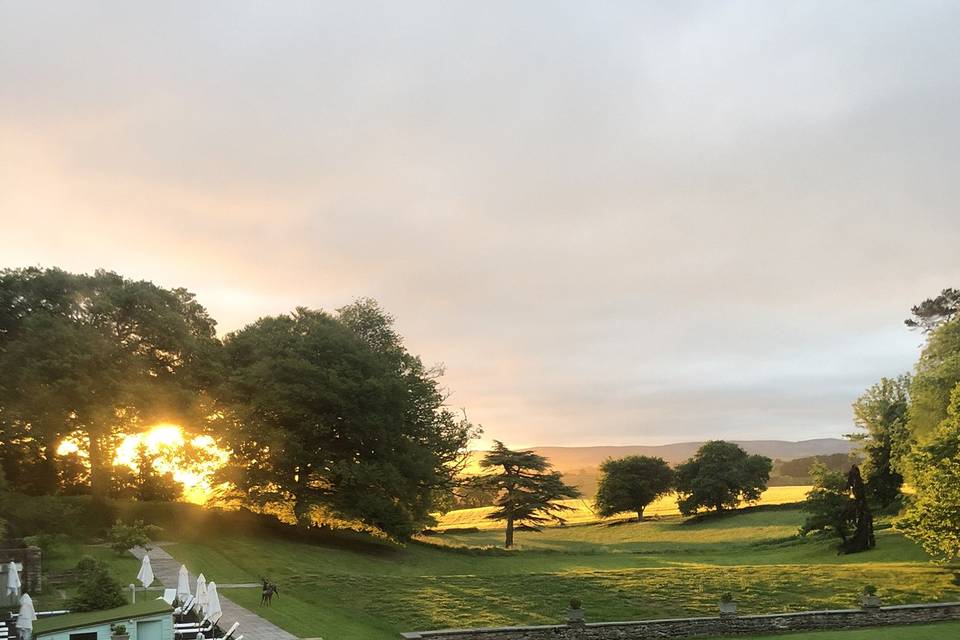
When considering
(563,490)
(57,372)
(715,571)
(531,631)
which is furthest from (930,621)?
(57,372)

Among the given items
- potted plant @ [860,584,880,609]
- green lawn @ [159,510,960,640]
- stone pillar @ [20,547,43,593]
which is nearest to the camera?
stone pillar @ [20,547,43,593]

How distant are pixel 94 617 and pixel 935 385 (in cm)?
4885

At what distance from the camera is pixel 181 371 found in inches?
1736

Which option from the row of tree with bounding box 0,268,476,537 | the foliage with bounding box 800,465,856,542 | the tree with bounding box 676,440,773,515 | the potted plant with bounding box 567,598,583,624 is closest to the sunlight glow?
the row of tree with bounding box 0,268,476,537

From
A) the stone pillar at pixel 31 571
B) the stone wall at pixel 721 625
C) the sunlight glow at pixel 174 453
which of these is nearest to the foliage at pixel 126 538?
the stone pillar at pixel 31 571

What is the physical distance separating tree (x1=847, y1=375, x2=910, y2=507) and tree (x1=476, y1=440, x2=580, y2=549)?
25.9 metres

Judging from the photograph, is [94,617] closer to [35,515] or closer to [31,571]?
[31,571]

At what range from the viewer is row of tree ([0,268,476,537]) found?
3841cm

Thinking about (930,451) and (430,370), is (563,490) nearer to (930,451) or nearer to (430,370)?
(430,370)

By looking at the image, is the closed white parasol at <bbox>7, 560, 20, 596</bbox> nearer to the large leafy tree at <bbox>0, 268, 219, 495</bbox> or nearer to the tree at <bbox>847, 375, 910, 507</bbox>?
the large leafy tree at <bbox>0, 268, 219, 495</bbox>

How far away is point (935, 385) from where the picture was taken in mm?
44594

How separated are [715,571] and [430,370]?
31241 mm

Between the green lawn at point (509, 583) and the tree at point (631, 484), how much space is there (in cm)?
4083

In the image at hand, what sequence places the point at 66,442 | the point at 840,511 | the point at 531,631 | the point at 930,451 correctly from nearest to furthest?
the point at 531,631 → the point at 930,451 → the point at 66,442 → the point at 840,511
